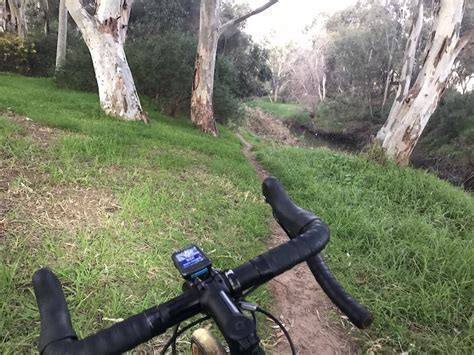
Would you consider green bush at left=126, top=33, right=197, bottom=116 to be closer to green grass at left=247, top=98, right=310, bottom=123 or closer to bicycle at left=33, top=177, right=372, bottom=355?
bicycle at left=33, top=177, right=372, bottom=355

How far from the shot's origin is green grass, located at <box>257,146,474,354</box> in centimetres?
320

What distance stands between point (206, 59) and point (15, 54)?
658 cm

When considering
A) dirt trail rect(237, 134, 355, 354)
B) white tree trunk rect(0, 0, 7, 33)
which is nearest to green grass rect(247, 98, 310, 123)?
white tree trunk rect(0, 0, 7, 33)

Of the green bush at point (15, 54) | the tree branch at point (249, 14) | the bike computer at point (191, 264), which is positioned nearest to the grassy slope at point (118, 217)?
the bike computer at point (191, 264)

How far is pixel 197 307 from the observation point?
979mm

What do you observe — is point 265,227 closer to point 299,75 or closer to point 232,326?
point 232,326

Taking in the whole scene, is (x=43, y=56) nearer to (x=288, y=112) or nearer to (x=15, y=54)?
(x=15, y=54)

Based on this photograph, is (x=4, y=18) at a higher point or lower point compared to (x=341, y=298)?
higher

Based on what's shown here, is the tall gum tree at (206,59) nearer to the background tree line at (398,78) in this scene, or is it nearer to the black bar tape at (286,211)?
the background tree line at (398,78)

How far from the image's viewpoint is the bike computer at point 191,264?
0.99 metres

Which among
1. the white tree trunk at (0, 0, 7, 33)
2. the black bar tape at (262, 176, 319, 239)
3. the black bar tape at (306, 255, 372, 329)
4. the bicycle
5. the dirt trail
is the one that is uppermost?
the white tree trunk at (0, 0, 7, 33)

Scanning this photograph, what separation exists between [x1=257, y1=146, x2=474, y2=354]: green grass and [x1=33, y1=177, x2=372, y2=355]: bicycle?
2.35m

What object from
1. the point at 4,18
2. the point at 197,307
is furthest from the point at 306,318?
the point at 4,18

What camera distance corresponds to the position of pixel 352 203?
5926 millimetres
